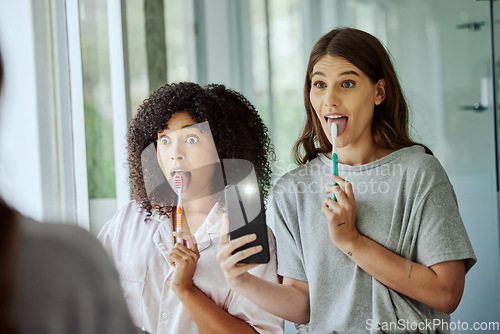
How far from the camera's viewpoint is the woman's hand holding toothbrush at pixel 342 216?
2.43ft

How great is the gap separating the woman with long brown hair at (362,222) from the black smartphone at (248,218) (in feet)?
0.07

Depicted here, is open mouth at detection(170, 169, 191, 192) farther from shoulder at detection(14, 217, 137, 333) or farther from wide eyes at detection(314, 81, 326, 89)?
shoulder at detection(14, 217, 137, 333)

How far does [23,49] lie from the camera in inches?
35.5

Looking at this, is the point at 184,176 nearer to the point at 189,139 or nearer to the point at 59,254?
the point at 189,139

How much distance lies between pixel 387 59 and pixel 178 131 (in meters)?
0.37

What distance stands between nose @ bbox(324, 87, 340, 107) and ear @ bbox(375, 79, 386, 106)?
0.23 feet

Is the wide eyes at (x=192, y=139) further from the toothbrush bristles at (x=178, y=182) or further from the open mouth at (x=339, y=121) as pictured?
the open mouth at (x=339, y=121)

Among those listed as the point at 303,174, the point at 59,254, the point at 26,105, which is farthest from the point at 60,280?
the point at 26,105

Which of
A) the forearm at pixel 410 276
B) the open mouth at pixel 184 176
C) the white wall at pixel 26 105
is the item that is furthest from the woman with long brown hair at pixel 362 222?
the white wall at pixel 26 105

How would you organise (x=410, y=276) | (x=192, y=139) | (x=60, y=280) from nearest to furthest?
(x=60, y=280), (x=410, y=276), (x=192, y=139)

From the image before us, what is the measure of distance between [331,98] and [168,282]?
0.40 meters

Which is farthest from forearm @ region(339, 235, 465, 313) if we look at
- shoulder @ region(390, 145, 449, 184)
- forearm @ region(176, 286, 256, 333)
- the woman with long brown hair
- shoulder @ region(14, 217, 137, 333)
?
shoulder @ region(14, 217, 137, 333)

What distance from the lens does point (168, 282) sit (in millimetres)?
817

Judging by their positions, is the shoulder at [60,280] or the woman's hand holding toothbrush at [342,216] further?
the woman's hand holding toothbrush at [342,216]
